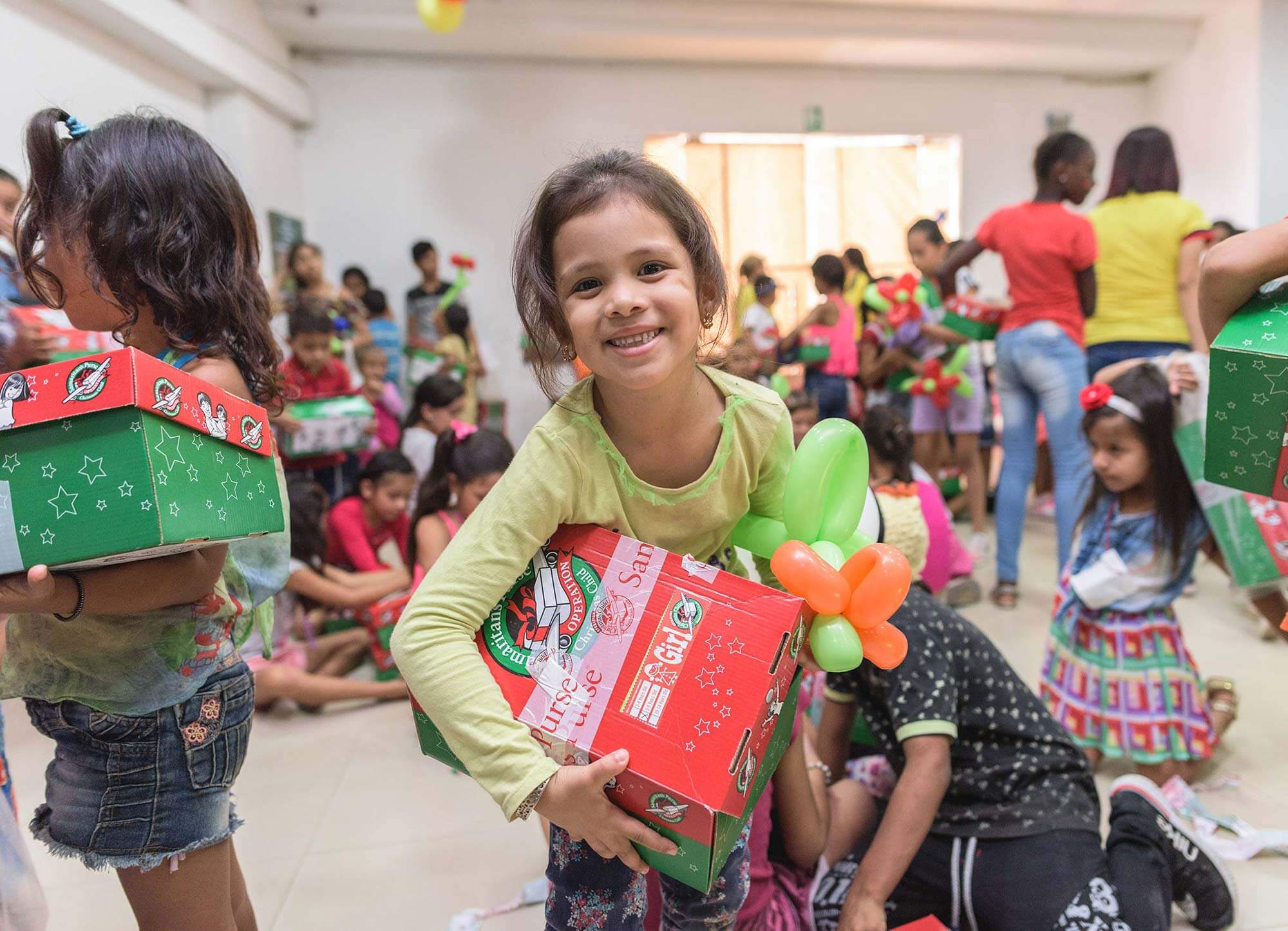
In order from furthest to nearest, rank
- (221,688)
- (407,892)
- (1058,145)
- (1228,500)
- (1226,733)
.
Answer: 1. (1058,145)
2. (1226,733)
3. (1228,500)
4. (407,892)
5. (221,688)

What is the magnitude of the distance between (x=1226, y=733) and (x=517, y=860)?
175cm

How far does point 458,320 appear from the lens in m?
5.51

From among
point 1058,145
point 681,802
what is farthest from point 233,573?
point 1058,145

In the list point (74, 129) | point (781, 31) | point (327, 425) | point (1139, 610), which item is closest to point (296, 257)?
point (327, 425)

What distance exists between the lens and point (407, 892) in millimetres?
1694

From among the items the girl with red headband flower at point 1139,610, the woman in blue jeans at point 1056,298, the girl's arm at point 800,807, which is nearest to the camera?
the girl's arm at point 800,807

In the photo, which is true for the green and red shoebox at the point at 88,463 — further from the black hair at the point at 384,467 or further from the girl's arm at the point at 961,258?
the girl's arm at the point at 961,258

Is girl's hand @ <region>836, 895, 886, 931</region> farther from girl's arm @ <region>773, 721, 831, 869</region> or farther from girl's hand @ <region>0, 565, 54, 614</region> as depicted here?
girl's hand @ <region>0, 565, 54, 614</region>

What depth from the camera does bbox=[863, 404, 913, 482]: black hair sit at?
2.48 meters

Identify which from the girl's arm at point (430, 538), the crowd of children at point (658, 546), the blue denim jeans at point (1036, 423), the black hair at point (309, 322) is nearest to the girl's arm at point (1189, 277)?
the blue denim jeans at point (1036, 423)

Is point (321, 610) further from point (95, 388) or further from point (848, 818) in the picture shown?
point (95, 388)

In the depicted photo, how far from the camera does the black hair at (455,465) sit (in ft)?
8.61

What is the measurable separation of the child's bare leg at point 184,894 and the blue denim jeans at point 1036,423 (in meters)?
2.64

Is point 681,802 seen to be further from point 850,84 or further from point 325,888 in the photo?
point 850,84
